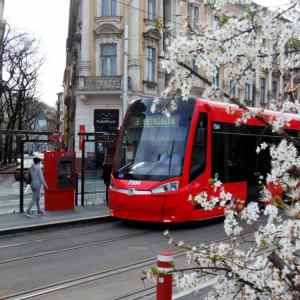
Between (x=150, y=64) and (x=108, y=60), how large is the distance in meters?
2.86

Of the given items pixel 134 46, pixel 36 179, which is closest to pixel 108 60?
pixel 134 46

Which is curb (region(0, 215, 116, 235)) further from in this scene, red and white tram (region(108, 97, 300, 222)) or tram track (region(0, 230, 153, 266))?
tram track (region(0, 230, 153, 266))

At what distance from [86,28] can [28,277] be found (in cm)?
3019

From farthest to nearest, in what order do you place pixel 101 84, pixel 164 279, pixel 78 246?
pixel 101 84 < pixel 78 246 < pixel 164 279

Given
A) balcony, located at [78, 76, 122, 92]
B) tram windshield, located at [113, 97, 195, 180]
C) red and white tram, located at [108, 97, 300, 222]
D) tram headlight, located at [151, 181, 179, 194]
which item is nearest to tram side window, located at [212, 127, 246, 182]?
red and white tram, located at [108, 97, 300, 222]

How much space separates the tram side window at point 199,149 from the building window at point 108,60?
23820 mm

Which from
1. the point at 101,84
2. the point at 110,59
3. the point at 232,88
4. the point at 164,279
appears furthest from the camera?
the point at 110,59

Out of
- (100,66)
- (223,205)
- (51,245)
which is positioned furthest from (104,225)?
(100,66)

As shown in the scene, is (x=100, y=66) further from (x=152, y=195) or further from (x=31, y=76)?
(x=152, y=195)

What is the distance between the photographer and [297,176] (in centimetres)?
312

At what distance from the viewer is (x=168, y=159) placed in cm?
1232

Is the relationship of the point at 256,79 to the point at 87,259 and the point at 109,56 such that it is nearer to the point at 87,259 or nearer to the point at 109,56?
the point at 87,259

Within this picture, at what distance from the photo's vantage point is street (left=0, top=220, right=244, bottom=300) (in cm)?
722

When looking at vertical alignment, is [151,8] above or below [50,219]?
above
